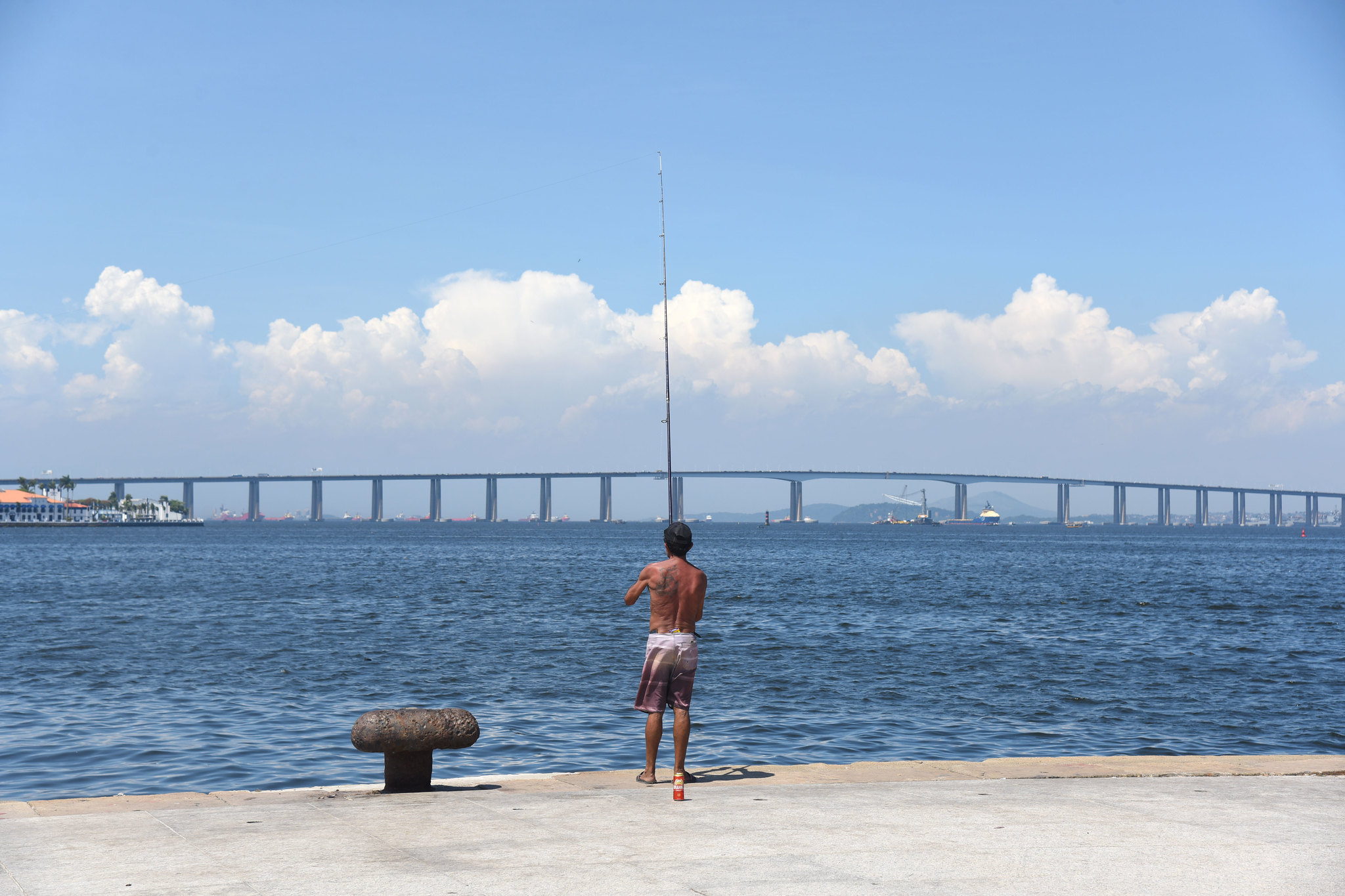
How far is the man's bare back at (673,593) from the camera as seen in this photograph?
9.69 metres

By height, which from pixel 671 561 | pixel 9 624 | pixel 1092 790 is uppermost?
pixel 671 561

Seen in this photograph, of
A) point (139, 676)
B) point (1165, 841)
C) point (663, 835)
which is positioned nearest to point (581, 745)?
point (663, 835)

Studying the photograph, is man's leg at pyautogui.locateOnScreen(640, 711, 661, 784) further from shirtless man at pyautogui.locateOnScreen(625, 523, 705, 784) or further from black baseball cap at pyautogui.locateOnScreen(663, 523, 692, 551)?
black baseball cap at pyautogui.locateOnScreen(663, 523, 692, 551)

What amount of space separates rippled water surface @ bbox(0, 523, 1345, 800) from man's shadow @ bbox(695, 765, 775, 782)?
3.92 metres

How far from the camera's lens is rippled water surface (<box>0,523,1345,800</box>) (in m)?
16.0

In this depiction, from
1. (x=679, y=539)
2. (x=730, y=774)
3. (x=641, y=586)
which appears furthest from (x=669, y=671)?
(x=730, y=774)

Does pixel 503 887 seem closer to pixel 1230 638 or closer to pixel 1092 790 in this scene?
pixel 1092 790

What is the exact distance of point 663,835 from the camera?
7613mm

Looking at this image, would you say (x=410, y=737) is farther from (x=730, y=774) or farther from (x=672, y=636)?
(x=730, y=774)

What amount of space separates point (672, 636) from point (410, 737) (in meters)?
2.29

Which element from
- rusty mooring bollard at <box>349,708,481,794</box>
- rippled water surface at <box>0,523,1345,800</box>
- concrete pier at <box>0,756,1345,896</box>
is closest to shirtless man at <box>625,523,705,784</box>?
concrete pier at <box>0,756,1345,896</box>

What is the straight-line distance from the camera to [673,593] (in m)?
9.70

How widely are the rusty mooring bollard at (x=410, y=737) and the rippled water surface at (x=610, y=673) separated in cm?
449

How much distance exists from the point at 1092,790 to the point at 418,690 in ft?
51.0
